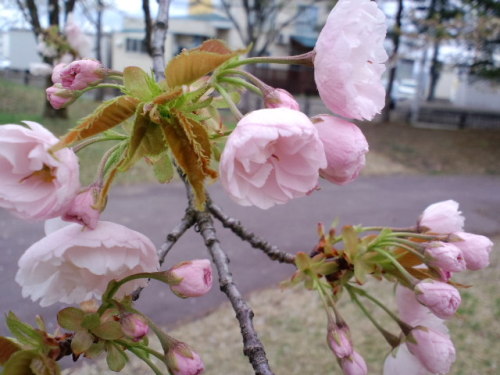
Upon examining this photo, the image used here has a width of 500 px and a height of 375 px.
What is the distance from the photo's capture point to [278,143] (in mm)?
495

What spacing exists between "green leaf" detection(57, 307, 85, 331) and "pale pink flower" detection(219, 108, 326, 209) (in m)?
0.31

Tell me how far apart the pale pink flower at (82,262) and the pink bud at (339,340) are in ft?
1.15

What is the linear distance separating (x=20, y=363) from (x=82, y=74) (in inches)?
13.7

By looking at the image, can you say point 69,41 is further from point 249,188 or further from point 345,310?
point 249,188

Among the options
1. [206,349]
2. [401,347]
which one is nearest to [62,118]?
[206,349]

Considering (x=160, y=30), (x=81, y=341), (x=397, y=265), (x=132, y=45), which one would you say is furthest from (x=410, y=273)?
(x=132, y=45)

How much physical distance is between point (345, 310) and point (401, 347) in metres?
2.98

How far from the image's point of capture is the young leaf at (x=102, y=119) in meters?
0.47

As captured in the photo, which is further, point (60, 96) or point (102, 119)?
point (60, 96)

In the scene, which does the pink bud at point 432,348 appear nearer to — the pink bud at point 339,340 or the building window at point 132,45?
the pink bud at point 339,340

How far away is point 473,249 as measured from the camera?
0.82 meters

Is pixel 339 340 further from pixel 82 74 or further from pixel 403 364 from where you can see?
pixel 82 74

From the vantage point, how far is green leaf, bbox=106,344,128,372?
0.68 m

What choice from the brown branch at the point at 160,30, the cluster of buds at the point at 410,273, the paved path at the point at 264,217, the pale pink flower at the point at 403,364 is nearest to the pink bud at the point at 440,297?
the cluster of buds at the point at 410,273
